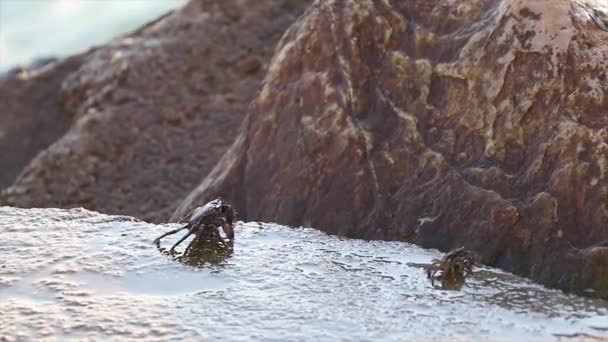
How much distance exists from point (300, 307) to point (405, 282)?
0.41 meters

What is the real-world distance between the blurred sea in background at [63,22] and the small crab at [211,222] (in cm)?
1064

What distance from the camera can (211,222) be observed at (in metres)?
4.12

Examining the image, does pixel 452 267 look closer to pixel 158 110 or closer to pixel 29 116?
pixel 158 110

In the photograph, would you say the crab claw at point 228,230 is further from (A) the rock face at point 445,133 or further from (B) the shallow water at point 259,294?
(A) the rock face at point 445,133

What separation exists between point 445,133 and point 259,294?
1051 mm

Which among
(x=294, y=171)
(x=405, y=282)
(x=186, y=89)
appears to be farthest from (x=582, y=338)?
(x=186, y=89)

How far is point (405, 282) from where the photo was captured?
3.66 m

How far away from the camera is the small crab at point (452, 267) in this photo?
3.66 meters

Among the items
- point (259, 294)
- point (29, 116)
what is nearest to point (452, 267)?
point (259, 294)

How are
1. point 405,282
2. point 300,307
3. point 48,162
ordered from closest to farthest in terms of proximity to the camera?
point 300,307 → point 405,282 → point 48,162

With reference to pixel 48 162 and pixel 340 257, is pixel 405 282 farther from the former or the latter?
pixel 48 162

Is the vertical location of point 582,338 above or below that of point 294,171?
below

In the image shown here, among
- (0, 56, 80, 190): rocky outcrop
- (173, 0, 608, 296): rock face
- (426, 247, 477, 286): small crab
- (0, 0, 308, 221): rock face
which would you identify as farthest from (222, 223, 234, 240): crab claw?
(0, 56, 80, 190): rocky outcrop

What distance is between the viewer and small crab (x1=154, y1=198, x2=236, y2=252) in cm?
412
